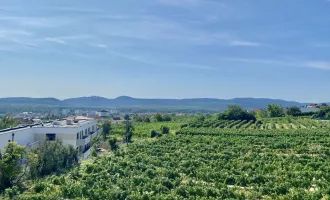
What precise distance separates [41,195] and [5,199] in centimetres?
185

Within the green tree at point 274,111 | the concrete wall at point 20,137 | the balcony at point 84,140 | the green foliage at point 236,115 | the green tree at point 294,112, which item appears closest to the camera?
the concrete wall at point 20,137

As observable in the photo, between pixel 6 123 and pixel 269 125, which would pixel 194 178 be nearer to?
pixel 6 123

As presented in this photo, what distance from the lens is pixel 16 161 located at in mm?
20594

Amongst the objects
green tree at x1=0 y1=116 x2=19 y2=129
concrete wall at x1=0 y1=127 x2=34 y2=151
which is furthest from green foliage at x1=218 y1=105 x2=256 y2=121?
concrete wall at x1=0 y1=127 x2=34 y2=151

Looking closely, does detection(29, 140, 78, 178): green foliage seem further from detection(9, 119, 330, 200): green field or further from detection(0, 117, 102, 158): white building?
detection(0, 117, 102, 158): white building

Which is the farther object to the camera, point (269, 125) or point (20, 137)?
point (269, 125)

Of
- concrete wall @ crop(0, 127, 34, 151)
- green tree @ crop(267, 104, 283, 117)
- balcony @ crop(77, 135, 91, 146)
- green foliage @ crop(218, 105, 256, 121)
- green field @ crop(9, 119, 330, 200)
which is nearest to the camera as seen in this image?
green field @ crop(9, 119, 330, 200)

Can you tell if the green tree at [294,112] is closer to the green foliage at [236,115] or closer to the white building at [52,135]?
the green foliage at [236,115]

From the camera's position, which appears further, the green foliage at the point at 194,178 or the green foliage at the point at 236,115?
the green foliage at the point at 236,115

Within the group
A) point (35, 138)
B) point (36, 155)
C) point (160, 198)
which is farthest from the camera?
point (35, 138)

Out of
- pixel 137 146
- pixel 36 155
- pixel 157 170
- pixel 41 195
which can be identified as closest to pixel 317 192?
pixel 157 170

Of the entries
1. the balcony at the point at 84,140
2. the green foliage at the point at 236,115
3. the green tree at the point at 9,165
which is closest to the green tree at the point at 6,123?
the balcony at the point at 84,140

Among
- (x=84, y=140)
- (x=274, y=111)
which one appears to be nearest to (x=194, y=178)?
(x=84, y=140)

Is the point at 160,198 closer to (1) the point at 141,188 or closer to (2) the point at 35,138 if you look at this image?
(1) the point at 141,188
